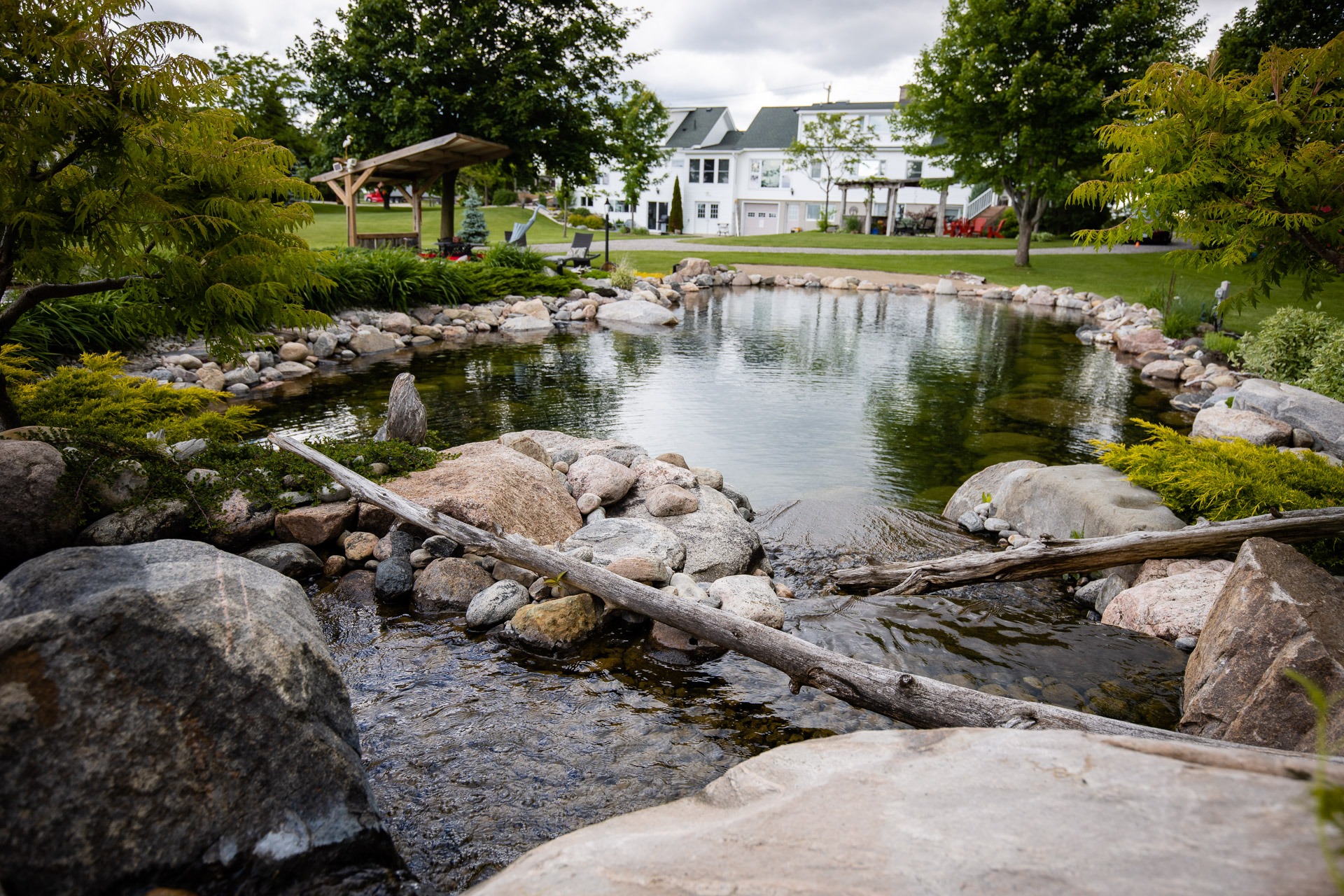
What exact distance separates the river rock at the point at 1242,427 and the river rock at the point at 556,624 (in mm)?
6949

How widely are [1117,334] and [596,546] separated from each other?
16233 mm

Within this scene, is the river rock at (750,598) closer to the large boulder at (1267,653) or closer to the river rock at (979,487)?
the large boulder at (1267,653)

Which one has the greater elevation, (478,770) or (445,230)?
(445,230)

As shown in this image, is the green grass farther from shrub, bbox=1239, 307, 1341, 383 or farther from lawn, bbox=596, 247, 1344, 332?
shrub, bbox=1239, 307, 1341, 383

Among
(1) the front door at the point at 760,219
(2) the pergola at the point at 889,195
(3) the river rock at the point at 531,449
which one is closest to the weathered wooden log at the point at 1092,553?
(3) the river rock at the point at 531,449

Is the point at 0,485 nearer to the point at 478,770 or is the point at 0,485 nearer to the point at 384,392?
the point at 478,770

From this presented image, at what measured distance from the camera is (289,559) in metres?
5.58

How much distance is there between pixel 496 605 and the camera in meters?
5.12

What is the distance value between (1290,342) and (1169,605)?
9.68 metres

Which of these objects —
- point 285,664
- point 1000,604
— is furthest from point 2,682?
point 1000,604

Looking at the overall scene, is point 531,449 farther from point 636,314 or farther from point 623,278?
point 623,278

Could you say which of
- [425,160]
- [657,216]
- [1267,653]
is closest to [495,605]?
[1267,653]

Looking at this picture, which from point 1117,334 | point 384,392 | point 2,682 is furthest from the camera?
point 1117,334

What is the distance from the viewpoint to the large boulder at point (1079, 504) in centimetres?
574
